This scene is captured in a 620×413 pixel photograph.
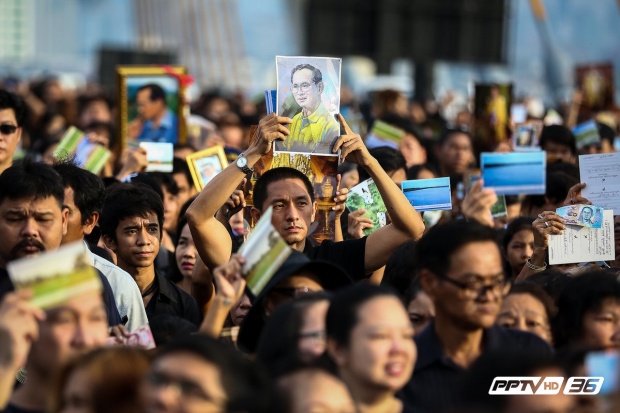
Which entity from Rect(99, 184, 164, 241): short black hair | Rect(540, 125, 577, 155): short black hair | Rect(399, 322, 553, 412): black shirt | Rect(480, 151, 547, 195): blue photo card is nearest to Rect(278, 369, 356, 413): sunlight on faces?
Rect(399, 322, 553, 412): black shirt

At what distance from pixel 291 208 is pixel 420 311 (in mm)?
1069

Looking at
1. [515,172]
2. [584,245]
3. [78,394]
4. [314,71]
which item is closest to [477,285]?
[78,394]

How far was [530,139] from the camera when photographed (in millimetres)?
10875

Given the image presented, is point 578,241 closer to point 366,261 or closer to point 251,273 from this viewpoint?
point 366,261

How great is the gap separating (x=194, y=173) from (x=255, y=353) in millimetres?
3593

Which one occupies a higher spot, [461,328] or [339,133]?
[339,133]

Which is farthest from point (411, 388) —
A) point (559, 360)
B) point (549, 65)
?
point (549, 65)

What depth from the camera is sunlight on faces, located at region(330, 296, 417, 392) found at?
4.94 meters

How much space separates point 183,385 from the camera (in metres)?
4.45

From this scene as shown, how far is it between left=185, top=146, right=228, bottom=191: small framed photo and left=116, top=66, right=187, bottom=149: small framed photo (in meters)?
1.75

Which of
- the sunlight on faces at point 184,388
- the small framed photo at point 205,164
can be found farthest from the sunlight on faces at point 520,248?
the sunlight on faces at point 184,388

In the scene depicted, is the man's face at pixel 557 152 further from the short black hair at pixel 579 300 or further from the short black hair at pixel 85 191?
the short black hair at pixel 579 300


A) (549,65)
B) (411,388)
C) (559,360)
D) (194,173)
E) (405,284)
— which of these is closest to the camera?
(559,360)

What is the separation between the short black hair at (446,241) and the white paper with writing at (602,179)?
7.66ft
